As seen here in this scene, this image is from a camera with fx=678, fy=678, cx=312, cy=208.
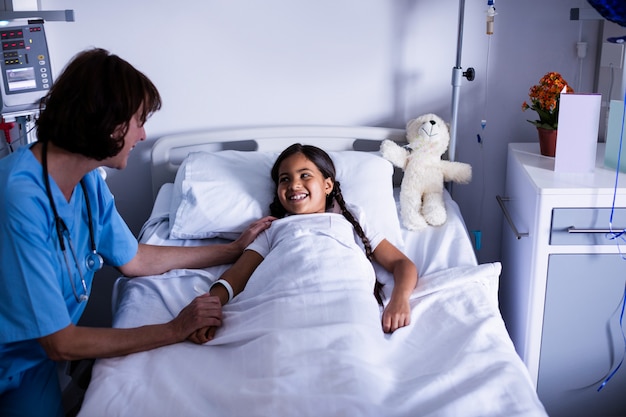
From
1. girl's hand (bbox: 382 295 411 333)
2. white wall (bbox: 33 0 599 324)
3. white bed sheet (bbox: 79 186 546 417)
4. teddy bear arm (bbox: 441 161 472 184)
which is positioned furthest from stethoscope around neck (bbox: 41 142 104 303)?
teddy bear arm (bbox: 441 161 472 184)

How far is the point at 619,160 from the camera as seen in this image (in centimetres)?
206

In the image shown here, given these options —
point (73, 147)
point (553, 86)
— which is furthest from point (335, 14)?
point (73, 147)

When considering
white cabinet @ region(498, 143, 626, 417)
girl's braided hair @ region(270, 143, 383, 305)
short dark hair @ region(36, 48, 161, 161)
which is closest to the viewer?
short dark hair @ region(36, 48, 161, 161)

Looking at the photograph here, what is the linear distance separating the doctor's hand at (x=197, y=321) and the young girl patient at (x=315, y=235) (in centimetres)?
17

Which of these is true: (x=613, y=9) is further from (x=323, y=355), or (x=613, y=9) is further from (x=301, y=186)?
(x=323, y=355)

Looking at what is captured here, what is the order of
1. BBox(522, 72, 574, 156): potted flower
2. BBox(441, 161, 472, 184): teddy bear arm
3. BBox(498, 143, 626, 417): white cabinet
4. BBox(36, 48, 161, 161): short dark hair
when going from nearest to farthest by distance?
BBox(36, 48, 161, 161): short dark hair → BBox(498, 143, 626, 417): white cabinet → BBox(522, 72, 574, 156): potted flower → BBox(441, 161, 472, 184): teddy bear arm

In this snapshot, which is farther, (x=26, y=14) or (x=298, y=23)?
(x=298, y=23)

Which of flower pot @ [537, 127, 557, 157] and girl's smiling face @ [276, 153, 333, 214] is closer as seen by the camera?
girl's smiling face @ [276, 153, 333, 214]

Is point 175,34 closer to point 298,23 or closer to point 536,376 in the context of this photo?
point 298,23

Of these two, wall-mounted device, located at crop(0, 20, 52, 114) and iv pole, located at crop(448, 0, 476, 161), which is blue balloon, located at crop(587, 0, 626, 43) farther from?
wall-mounted device, located at crop(0, 20, 52, 114)

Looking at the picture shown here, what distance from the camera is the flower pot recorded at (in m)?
2.24

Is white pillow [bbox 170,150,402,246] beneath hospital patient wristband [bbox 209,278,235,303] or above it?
above

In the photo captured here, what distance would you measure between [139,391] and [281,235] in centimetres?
68

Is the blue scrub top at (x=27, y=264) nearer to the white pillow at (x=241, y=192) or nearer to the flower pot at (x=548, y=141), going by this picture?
the white pillow at (x=241, y=192)
